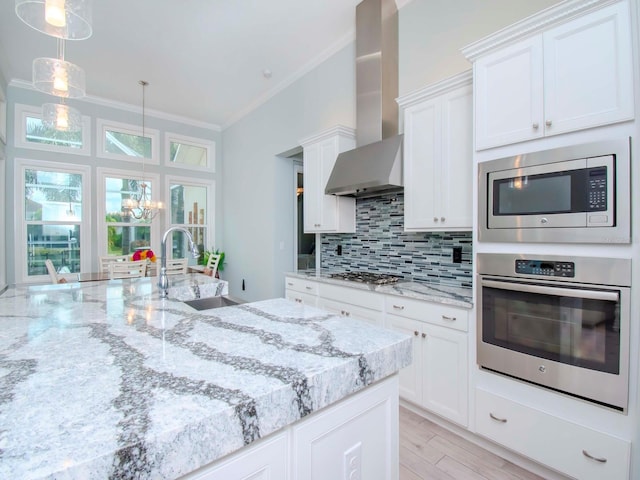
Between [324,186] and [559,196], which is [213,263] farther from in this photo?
[559,196]

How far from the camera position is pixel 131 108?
5.21m

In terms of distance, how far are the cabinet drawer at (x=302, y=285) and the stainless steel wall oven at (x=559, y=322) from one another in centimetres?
160

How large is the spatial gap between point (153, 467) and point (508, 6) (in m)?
3.09

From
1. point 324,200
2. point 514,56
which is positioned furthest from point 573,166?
point 324,200

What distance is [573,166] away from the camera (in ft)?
5.01

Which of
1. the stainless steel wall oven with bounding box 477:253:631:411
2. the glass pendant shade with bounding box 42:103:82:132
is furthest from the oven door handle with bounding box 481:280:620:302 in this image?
the glass pendant shade with bounding box 42:103:82:132

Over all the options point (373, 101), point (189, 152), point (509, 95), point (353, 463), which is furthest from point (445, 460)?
point (189, 152)

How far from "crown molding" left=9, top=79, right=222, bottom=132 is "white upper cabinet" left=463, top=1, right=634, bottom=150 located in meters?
5.26

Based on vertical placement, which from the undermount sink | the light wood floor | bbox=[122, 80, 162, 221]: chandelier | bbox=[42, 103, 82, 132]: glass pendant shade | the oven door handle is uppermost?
bbox=[42, 103, 82, 132]: glass pendant shade

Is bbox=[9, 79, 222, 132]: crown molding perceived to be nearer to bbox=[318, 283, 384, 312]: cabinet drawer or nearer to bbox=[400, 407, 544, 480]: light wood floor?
bbox=[318, 283, 384, 312]: cabinet drawer

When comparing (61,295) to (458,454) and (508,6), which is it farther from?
(508,6)

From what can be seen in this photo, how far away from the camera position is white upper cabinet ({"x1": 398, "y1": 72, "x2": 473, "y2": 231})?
2.16m

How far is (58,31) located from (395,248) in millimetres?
2887

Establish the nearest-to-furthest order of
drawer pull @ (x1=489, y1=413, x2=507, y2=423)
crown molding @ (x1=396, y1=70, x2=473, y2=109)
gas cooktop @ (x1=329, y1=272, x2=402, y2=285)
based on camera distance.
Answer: drawer pull @ (x1=489, y1=413, x2=507, y2=423) → crown molding @ (x1=396, y1=70, x2=473, y2=109) → gas cooktop @ (x1=329, y1=272, x2=402, y2=285)
